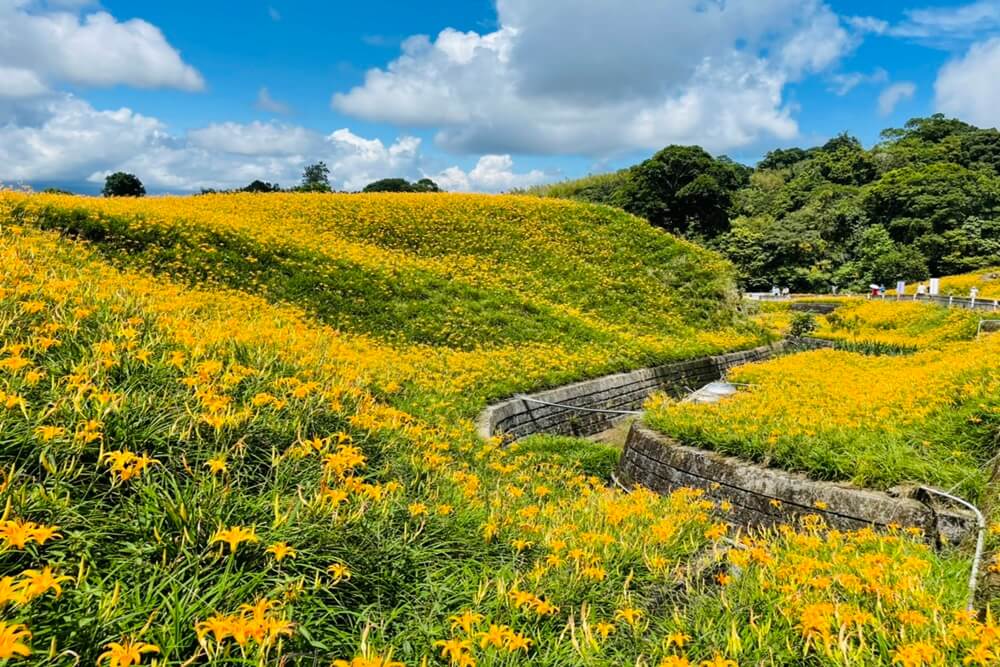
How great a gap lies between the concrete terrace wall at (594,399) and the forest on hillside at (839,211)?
29.5 meters

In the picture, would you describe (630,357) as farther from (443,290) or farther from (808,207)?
(808,207)

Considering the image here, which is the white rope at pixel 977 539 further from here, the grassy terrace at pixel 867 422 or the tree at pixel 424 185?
the tree at pixel 424 185

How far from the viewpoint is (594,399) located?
1106 cm

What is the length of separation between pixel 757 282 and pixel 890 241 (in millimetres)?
9791

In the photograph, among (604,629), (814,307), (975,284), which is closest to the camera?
(604,629)

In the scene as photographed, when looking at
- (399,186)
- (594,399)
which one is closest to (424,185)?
(399,186)

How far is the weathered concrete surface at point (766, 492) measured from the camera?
4238mm

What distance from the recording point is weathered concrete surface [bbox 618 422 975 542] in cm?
424

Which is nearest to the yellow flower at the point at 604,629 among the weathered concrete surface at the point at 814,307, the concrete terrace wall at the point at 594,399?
the concrete terrace wall at the point at 594,399

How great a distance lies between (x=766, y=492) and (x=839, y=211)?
46663 mm

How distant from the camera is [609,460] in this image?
793cm

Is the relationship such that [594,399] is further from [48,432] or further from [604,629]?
[48,432]

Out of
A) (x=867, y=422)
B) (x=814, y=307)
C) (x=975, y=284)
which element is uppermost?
(x=975, y=284)

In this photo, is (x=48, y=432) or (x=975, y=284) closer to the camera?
(x=48, y=432)
